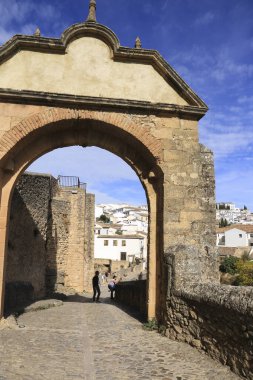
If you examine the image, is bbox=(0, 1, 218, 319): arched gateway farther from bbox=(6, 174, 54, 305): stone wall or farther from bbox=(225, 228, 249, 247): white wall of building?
bbox=(225, 228, 249, 247): white wall of building

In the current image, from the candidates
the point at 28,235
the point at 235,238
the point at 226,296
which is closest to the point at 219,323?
the point at 226,296

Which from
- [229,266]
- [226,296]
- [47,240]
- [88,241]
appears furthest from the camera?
[229,266]

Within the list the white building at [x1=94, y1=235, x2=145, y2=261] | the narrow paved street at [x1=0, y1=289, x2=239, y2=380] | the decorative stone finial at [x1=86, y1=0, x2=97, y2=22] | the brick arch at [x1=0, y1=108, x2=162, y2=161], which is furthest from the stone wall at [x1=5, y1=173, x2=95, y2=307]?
the white building at [x1=94, y1=235, x2=145, y2=261]

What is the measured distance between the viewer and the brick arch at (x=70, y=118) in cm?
706

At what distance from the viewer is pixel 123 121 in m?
7.44

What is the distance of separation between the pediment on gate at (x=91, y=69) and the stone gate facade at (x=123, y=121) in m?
0.02

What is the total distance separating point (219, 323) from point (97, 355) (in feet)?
5.34

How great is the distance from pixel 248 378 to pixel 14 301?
24.3ft

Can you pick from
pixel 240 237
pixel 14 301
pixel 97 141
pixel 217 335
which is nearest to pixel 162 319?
pixel 217 335

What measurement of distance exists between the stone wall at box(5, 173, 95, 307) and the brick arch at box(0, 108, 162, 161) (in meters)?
4.29

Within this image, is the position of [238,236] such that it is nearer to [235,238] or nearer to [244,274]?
[235,238]

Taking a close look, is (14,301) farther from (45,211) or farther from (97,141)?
(45,211)

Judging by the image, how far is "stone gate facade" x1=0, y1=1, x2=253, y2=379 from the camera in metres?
7.15

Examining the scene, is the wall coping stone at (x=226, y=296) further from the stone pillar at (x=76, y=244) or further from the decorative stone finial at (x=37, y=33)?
the stone pillar at (x=76, y=244)
